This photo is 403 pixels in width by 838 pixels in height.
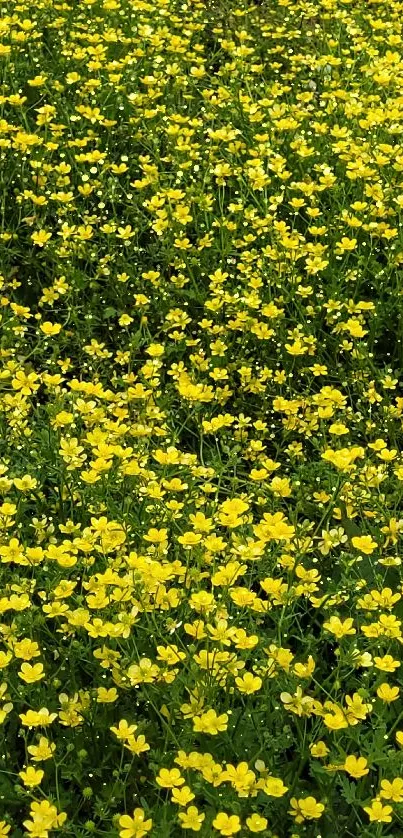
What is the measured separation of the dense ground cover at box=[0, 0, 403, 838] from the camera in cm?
235

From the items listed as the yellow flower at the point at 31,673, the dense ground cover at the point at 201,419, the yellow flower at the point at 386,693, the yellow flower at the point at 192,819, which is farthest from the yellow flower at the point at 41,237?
the yellow flower at the point at 192,819

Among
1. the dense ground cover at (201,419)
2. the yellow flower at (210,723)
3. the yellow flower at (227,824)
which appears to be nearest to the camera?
the yellow flower at (227,824)

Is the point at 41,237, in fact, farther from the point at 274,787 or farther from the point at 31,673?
the point at 274,787

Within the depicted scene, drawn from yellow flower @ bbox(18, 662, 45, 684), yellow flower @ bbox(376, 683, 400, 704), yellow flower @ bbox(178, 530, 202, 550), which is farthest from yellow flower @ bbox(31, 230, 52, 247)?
yellow flower @ bbox(376, 683, 400, 704)

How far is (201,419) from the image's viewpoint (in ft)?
11.7

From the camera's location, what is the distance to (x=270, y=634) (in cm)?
273

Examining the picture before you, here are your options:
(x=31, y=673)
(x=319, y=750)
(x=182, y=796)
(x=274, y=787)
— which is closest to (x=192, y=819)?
(x=182, y=796)

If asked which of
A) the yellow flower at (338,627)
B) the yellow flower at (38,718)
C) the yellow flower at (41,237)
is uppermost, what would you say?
the yellow flower at (41,237)

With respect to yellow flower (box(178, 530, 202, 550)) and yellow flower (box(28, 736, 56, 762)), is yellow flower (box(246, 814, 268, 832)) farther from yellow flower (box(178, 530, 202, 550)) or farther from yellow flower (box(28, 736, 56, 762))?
yellow flower (box(178, 530, 202, 550))

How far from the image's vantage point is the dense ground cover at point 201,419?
7.72 feet

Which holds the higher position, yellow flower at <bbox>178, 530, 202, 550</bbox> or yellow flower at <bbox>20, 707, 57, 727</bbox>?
yellow flower at <bbox>178, 530, 202, 550</bbox>

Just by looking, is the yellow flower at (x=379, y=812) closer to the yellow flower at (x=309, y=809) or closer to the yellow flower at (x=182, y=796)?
the yellow flower at (x=309, y=809)

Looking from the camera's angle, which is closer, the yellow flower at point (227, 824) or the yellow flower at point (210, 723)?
the yellow flower at point (227, 824)

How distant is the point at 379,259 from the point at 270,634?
1.91m
